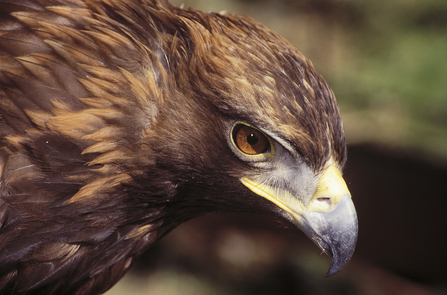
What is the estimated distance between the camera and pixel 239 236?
3.87 meters

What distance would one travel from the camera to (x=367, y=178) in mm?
3246

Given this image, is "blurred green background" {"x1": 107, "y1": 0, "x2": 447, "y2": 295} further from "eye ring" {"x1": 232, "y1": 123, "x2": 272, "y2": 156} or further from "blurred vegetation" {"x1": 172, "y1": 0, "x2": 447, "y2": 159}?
"eye ring" {"x1": 232, "y1": 123, "x2": 272, "y2": 156}

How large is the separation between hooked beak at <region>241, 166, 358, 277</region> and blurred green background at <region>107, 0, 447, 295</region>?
158 cm

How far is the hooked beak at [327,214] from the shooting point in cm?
149

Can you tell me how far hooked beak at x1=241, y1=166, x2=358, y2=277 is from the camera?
1.49m

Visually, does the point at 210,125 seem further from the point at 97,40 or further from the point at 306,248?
the point at 306,248

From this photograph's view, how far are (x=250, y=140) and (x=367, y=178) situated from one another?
82.2 inches

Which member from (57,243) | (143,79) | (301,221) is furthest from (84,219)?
A: (301,221)

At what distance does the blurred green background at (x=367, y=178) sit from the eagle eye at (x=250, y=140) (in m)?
1.77

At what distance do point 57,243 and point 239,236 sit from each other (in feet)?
8.44

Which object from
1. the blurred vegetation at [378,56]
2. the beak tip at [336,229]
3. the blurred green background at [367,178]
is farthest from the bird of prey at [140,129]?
the blurred vegetation at [378,56]

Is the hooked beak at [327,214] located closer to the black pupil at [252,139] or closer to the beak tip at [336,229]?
the beak tip at [336,229]

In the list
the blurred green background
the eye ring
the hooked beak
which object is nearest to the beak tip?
the hooked beak

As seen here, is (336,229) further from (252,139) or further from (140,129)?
(140,129)
